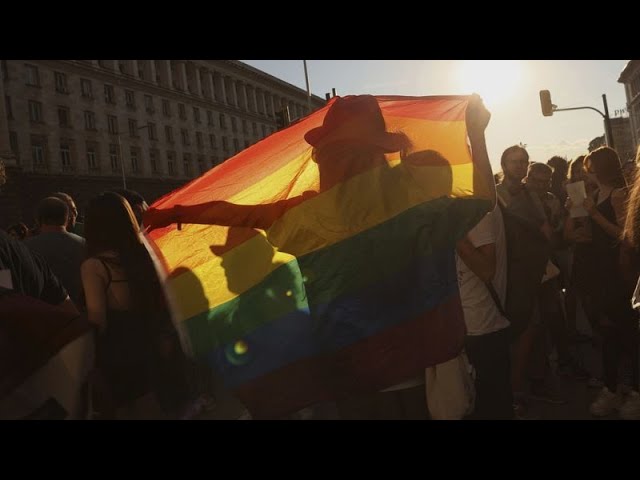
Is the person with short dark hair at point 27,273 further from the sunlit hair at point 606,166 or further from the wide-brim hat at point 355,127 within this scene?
the sunlit hair at point 606,166

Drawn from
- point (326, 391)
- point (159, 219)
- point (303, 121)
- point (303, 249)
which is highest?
point (303, 121)

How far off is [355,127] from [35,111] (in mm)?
42274

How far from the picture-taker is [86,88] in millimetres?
44125

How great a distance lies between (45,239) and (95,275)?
175 centimetres

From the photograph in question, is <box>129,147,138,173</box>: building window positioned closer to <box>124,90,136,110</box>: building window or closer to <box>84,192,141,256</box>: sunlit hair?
<box>124,90,136,110</box>: building window

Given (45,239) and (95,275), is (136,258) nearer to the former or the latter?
(95,275)

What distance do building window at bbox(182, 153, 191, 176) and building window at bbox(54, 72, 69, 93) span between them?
1417 cm

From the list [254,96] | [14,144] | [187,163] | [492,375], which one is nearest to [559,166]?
[492,375]

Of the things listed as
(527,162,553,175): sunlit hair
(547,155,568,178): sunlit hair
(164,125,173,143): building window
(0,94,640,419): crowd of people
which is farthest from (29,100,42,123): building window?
(527,162,553,175): sunlit hair

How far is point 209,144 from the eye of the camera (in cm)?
5900

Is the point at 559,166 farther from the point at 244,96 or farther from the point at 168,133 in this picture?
the point at 244,96

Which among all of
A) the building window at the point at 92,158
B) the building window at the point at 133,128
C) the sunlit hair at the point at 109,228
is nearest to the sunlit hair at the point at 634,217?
the sunlit hair at the point at 109,228
